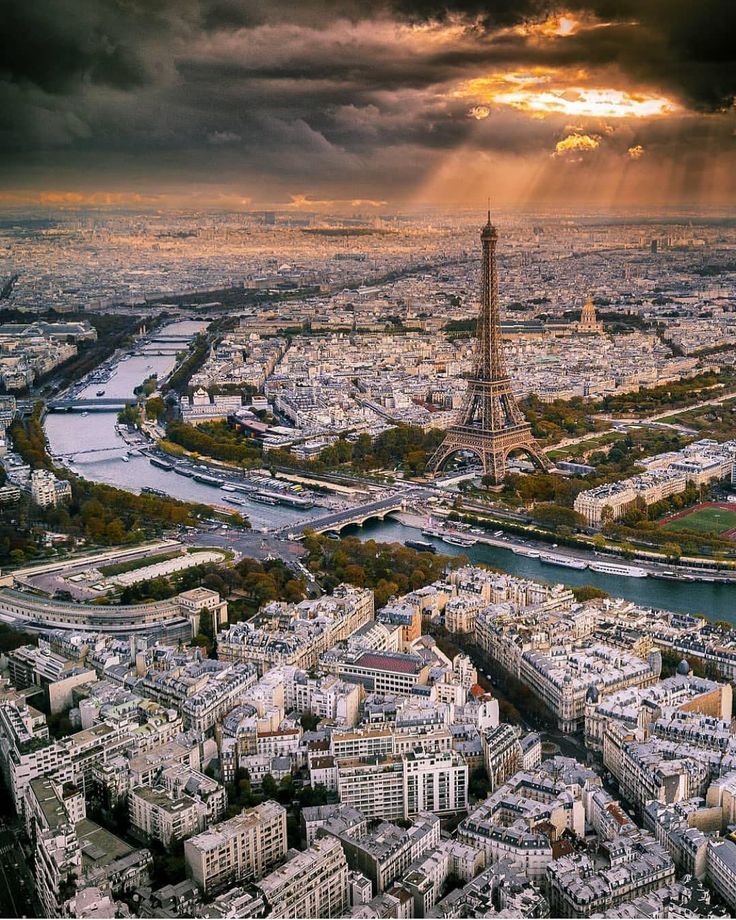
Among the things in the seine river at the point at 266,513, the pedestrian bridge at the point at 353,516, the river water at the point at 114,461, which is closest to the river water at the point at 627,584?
the seine river at the point at 266,513

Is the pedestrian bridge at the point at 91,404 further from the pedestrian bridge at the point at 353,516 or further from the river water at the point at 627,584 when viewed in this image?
the river water at the point at 627,584

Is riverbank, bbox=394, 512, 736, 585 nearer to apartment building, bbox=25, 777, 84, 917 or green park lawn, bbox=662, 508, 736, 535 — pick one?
green park lawn, bbox=662, 508, 736, 535

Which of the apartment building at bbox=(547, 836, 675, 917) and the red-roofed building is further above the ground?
the red-roofed building

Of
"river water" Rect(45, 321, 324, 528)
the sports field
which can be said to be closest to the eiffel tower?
the sports field

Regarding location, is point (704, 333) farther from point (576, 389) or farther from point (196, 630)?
point (196, 630)

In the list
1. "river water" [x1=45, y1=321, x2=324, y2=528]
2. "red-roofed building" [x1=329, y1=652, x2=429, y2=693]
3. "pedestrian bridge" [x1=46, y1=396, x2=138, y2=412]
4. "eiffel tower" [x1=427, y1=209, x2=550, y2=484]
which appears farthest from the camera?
"pedestrian bridge" [x1=46, y1=396, x2=138, y2=412]

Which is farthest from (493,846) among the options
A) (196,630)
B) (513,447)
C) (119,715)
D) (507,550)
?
(513,447)
